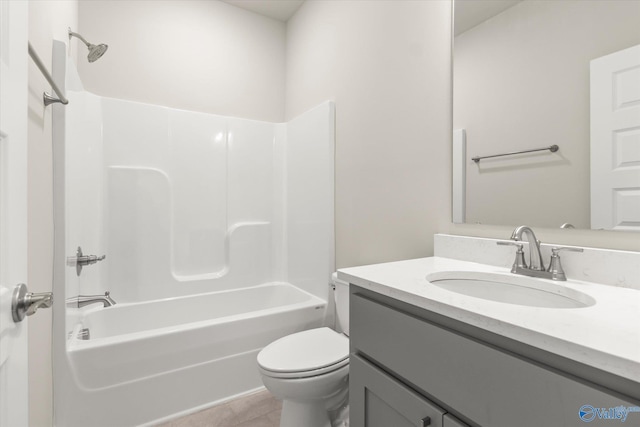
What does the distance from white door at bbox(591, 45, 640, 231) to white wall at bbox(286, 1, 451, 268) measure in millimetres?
511

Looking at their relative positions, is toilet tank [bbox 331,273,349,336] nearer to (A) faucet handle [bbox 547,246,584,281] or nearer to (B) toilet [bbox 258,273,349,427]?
(B) toilet [bbox 258,273,349,427]

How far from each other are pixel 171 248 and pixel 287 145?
128cm

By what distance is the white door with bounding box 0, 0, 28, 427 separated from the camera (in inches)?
20.1

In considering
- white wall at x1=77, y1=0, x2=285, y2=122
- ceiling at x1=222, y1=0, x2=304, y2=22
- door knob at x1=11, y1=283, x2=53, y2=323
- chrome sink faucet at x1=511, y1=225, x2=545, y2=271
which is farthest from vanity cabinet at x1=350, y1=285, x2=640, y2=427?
ceiling at x1=222, y1=0, x2=304, y2=22

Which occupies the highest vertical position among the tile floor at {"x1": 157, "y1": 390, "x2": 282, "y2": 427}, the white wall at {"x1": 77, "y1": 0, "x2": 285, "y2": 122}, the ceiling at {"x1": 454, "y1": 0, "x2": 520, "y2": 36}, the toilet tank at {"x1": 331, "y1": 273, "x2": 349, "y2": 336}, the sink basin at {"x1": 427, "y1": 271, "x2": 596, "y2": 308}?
the white wall at {"x1": 77, "y1": 0, "x2": 285, "y2": 122}

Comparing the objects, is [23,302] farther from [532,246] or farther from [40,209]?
[532,246]

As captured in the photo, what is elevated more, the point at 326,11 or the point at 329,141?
the point at 326,11

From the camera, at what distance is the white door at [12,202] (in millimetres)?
509

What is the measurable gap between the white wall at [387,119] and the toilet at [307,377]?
596 mm

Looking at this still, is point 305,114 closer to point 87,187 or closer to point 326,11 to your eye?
point 326,11

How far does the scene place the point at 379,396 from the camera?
2.81 feet

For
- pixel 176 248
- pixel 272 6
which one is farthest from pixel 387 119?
pixel 176 248

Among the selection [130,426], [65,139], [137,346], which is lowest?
[130,426]

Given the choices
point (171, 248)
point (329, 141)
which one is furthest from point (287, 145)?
point (171, 248)
